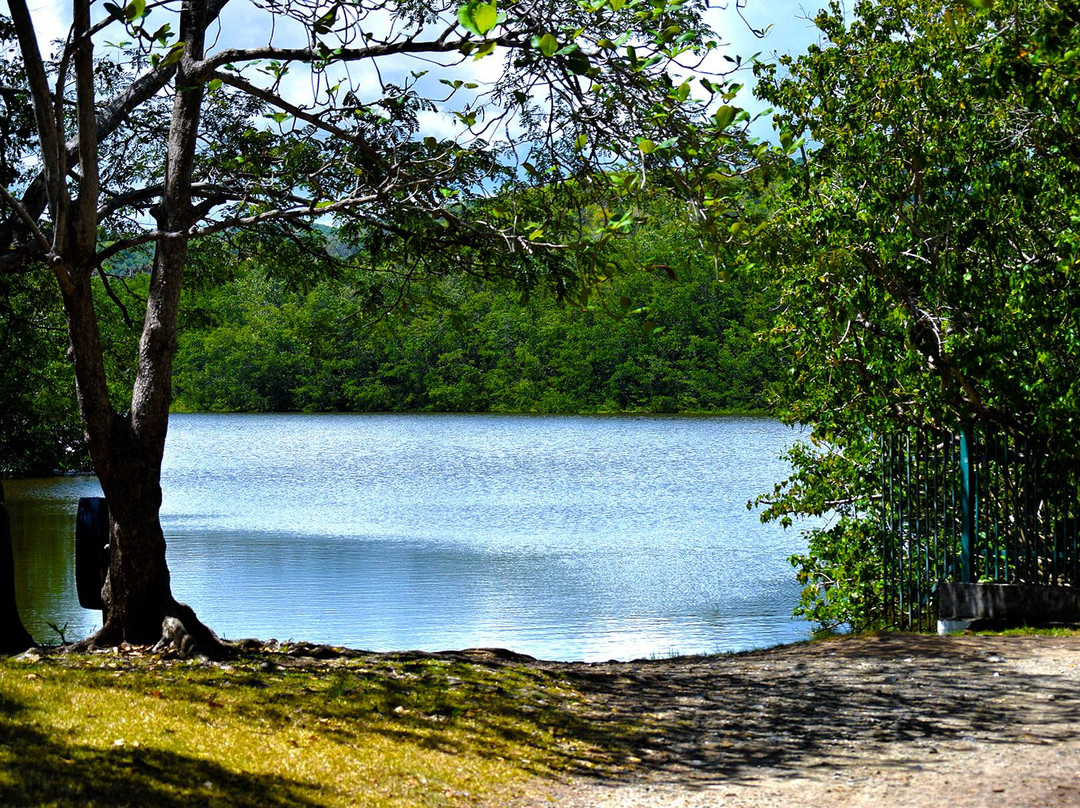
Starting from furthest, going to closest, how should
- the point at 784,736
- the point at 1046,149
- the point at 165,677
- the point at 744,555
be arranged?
the point at 744,555
the point at 1046,149
the point at 165,677
the point at 784,736

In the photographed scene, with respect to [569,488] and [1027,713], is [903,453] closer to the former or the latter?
[1027,713]

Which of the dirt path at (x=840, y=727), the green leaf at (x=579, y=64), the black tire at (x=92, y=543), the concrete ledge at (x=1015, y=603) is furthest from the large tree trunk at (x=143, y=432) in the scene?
the concrete ledge at (x=1015, y=603)

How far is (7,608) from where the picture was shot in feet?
29.7

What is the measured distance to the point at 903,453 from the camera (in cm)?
1179

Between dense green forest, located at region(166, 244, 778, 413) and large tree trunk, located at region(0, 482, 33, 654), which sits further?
dense green forest, located at region(166, 244, 778, 413)

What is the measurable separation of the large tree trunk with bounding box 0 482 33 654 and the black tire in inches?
20.4

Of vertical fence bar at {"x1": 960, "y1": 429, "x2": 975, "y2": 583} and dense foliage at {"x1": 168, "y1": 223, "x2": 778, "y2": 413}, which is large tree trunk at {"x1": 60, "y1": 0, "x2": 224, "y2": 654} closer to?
vertical fence bar at {"x1": 960, "y1": 429, "x2": 975, "y2": 583}

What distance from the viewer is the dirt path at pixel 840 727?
6.07m

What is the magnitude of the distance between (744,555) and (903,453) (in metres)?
11.0

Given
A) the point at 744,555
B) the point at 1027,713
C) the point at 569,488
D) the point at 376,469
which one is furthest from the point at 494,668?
the point at 376,469

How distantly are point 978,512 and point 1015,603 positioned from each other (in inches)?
38.5

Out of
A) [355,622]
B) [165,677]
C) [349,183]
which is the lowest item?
[355,622]

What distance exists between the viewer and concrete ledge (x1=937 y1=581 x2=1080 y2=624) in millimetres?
10641

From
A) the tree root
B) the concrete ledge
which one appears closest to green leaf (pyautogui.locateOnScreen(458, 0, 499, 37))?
the tree root
